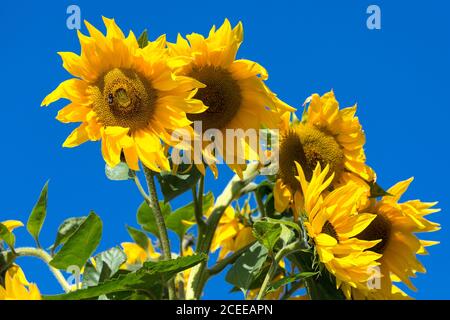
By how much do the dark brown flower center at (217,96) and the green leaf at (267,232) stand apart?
0.21 meters

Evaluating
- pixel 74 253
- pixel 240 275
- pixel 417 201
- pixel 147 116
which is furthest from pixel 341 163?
pixel 74 253

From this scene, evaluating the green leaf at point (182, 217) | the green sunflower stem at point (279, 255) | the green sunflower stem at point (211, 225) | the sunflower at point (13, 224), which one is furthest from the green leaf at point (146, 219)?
the green sunflower stem at point (279, 255)

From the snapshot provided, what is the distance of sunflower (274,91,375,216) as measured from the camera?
4.49 feet

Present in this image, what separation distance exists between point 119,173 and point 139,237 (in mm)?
358

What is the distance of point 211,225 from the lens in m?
1.33

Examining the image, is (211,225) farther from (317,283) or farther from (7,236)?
(7,236)

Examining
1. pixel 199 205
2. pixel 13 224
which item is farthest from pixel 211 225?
pixel 13 224

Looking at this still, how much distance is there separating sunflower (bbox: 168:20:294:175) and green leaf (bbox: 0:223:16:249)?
0.33 metres

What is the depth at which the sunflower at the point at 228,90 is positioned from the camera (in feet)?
3.93

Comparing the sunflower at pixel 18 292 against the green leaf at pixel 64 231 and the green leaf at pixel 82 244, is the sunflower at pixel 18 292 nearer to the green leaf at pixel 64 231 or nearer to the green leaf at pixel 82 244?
the green leaf at pixel 82 244

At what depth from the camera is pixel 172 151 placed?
1.21m

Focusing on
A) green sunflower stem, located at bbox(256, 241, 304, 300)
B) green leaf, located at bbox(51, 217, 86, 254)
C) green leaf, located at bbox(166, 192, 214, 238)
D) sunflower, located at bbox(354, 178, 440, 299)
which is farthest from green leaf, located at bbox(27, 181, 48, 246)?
sunflower, located at bbox(354, 178, 440, 299)

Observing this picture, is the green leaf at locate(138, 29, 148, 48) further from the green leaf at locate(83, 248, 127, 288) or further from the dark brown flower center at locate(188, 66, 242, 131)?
the green leaf at locate(83, 248, 127, 288)

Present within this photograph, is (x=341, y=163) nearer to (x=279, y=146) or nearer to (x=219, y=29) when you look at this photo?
(x=279, y=146)
